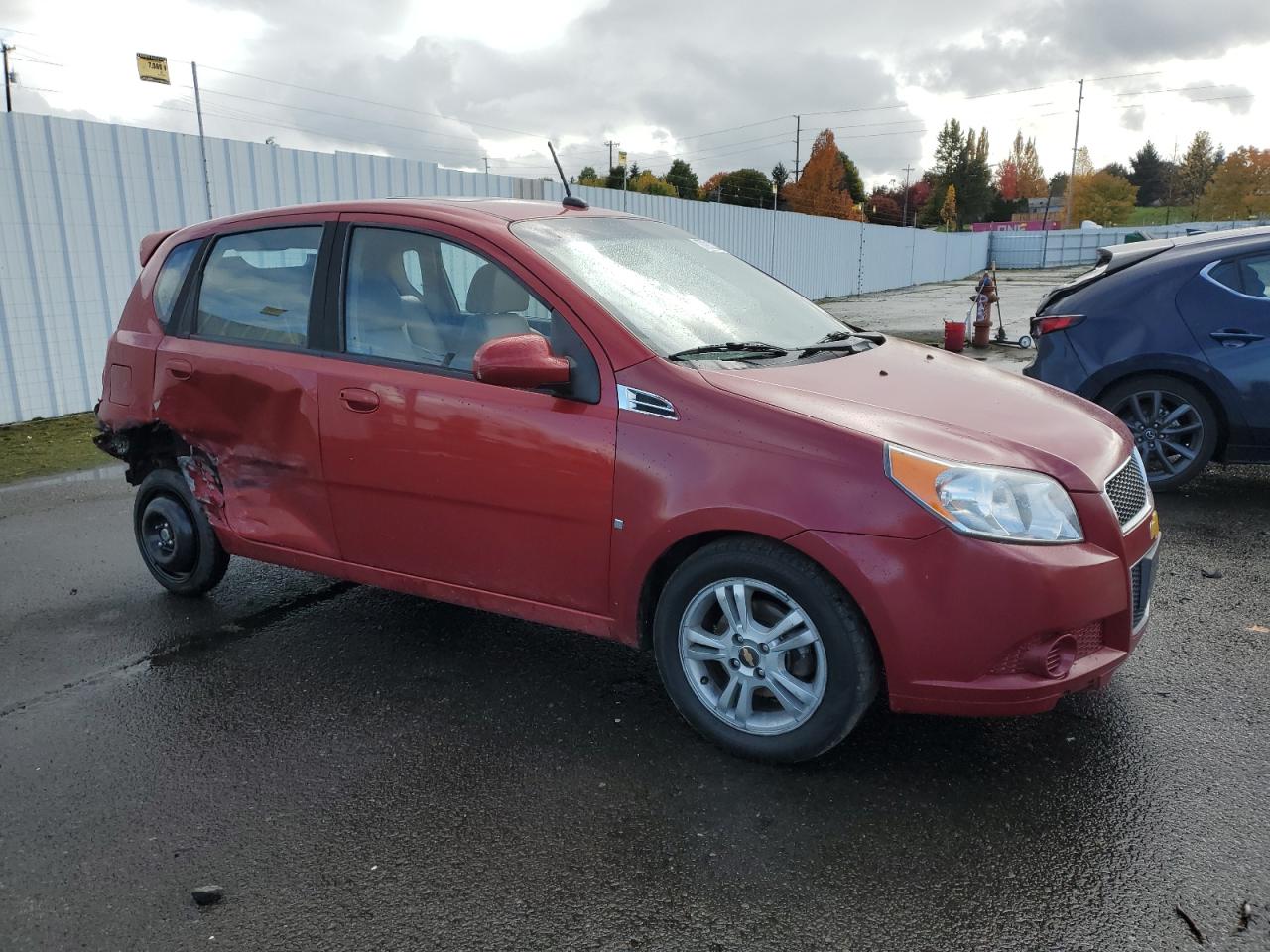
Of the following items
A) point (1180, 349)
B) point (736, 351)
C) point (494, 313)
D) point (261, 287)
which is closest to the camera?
point (736, 351)

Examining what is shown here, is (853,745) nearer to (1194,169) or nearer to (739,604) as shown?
(739,604)

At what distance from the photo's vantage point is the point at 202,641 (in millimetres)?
4281

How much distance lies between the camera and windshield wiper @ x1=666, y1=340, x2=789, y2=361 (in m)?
3.30

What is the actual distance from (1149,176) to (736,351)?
14783 cm

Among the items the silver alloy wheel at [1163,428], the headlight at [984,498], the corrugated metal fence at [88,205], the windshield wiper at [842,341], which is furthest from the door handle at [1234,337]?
the corrugated metal fence at [88,205]

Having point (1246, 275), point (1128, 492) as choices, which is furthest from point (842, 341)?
point (1246, 275)

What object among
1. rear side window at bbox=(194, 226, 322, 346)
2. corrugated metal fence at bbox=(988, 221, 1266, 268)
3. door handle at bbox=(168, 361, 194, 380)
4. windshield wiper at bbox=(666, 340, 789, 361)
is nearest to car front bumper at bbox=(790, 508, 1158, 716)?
windshield wiper at bbox=(666, 340, 789, 361)

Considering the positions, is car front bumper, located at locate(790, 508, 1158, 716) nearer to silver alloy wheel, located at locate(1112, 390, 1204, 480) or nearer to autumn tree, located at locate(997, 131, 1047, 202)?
silver alloy wheel, located at locate(1112, 390, 1204, 480)

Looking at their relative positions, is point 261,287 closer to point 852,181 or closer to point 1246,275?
point 1246,275

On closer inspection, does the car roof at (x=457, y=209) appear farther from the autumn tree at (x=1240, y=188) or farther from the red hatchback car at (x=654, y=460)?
the autumn tree at (x=1240, y=188)

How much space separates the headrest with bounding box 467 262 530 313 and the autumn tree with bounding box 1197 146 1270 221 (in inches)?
4085

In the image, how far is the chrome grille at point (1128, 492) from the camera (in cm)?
301

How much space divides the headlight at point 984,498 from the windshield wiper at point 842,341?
37.4 inches

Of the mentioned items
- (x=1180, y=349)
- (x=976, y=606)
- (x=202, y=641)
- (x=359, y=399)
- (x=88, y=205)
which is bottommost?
(x=202, y=641)
